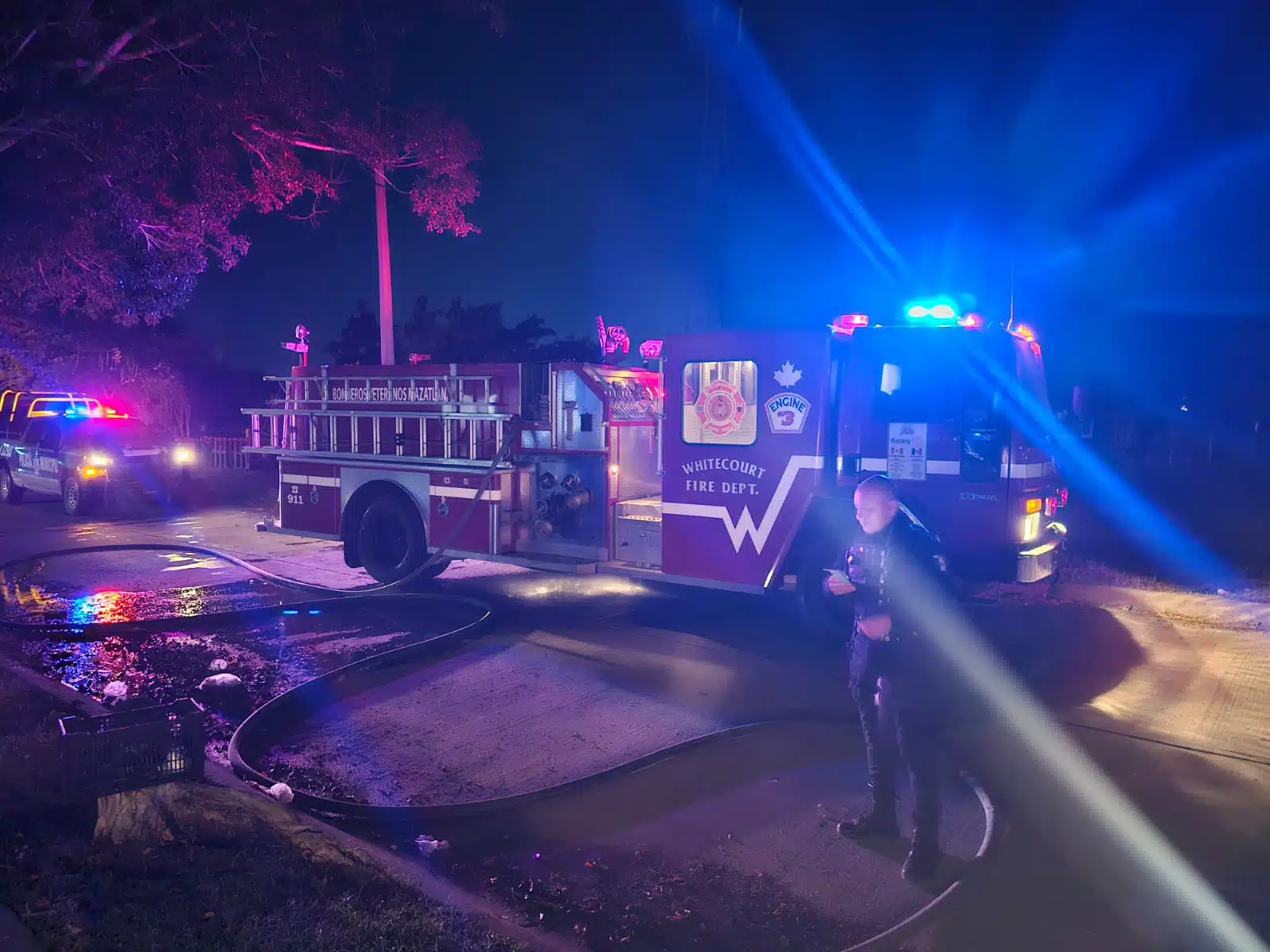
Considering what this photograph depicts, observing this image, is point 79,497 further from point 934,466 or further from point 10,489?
point 934,466

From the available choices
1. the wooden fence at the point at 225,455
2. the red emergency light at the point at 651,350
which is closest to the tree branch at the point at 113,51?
the red emergency light at the point at 651,350

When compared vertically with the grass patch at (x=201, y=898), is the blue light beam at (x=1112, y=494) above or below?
above

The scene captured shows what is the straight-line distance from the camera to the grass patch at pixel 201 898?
3201mm

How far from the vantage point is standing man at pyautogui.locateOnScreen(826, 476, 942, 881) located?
405 centimetres

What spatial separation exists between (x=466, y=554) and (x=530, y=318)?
2813 cm

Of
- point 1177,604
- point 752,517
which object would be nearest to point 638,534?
point 752,517

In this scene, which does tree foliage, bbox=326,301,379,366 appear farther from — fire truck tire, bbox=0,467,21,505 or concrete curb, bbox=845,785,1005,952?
concrete curb, bbox=845,785,1005,952

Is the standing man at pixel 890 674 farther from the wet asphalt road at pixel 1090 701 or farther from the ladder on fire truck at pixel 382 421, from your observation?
the ladder on fire truck at pixel 382 421

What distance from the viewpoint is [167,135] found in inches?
353

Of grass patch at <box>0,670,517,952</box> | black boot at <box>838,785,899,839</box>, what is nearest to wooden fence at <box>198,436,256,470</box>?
grass patch at <box>0,670,517,952</box>

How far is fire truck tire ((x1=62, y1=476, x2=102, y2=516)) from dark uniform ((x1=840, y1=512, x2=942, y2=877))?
16.6 meters

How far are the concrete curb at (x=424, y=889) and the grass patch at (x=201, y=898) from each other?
2.9 inches

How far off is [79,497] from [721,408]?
1408 cm

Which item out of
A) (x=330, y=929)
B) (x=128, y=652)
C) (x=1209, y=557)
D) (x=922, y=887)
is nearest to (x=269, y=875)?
(x=330, y=929)
